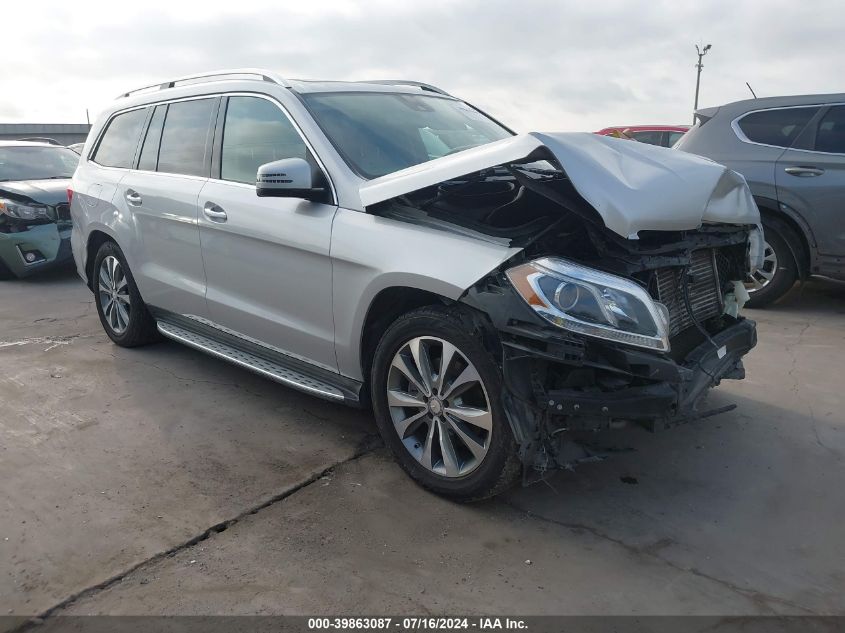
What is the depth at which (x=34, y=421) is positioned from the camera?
4.12 meters

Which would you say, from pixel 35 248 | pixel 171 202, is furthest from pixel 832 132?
pixel 35 248

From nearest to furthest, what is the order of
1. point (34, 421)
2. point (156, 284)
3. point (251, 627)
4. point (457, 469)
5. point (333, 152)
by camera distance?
1. point (251, 627)
2. point (457, 469)
3. point (333, 152)
4. point (34, 421)
5. point (156, 284)

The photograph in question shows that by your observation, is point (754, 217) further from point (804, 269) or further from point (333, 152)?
point (804, 269)

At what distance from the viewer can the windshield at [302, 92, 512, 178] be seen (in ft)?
12.0

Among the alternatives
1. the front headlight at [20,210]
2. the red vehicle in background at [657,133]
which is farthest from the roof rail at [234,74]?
the red vehicle in background at [657,133]

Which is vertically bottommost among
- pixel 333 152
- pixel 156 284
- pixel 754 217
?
pixel 156 284

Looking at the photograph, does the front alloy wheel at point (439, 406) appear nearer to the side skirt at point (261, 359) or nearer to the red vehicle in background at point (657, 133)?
the side skirt at point (261, 359)

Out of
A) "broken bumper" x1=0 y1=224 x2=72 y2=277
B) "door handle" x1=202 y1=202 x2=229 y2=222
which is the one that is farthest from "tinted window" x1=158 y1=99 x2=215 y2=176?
"broken bumper" x1=0 y1=224 x2=72 y2=277

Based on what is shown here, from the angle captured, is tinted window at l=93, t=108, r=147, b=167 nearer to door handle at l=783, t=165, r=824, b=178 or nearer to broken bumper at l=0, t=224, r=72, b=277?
broken bumper at l=0, t=224, r=72, b=277

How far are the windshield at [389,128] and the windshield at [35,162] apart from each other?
6372 mm

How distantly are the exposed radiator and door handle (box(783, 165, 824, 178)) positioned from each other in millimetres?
3197

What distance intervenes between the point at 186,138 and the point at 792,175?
16.2 feet

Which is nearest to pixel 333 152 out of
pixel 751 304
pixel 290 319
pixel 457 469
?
pixel 290 319

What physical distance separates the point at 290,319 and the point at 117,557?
141 cm
